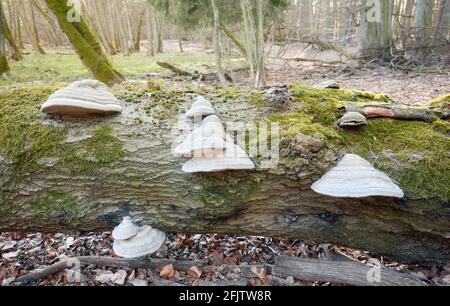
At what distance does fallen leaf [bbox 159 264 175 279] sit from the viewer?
108 inches

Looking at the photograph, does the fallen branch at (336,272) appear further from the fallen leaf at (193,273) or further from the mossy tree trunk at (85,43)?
the mossy tree trunk at (85,43)

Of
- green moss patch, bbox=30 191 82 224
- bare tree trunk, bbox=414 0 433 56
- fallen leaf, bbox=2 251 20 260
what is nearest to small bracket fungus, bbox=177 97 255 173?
green moss patch, bbox=30 191 82 224

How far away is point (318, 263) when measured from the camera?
2363mm

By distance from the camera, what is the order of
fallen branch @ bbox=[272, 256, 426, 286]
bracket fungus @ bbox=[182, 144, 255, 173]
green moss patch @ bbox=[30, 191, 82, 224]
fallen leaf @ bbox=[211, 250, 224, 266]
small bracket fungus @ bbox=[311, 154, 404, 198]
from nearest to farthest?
1. small bracket fungus @ bbox=[311, 154, 404, 198]
2. bracket fungus @ bbox=[182, 144, 255, 173]
3. fallen branch @ bbox=[272, 256, 426, 286]
4. green moss patch @ bbox=[30, 191, 82, 224]
5. fallen leaf @ bbox=[211, 250, 224, 266]

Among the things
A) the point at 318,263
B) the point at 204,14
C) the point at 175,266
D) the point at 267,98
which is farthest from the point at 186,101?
the point at 204,14

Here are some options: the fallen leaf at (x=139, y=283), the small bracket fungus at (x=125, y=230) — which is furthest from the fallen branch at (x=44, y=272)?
the small bracket fungus at (x=125, y=230)

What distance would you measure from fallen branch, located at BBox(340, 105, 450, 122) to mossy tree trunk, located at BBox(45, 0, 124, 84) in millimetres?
6931

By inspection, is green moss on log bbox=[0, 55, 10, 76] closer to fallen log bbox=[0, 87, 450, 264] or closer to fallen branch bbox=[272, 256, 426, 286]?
fallen log bbox=[0, 87, 450, 264]

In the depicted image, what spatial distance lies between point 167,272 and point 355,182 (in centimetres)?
180

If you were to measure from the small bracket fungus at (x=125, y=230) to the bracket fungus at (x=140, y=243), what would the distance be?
0.05 metres

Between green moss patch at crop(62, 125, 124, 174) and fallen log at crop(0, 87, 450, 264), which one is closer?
fallen log at crop(0, 87, 450, 264)

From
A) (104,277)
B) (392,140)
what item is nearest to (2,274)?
(104,277)

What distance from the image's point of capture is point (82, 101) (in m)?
2.28

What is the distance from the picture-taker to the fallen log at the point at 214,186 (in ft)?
7.22
